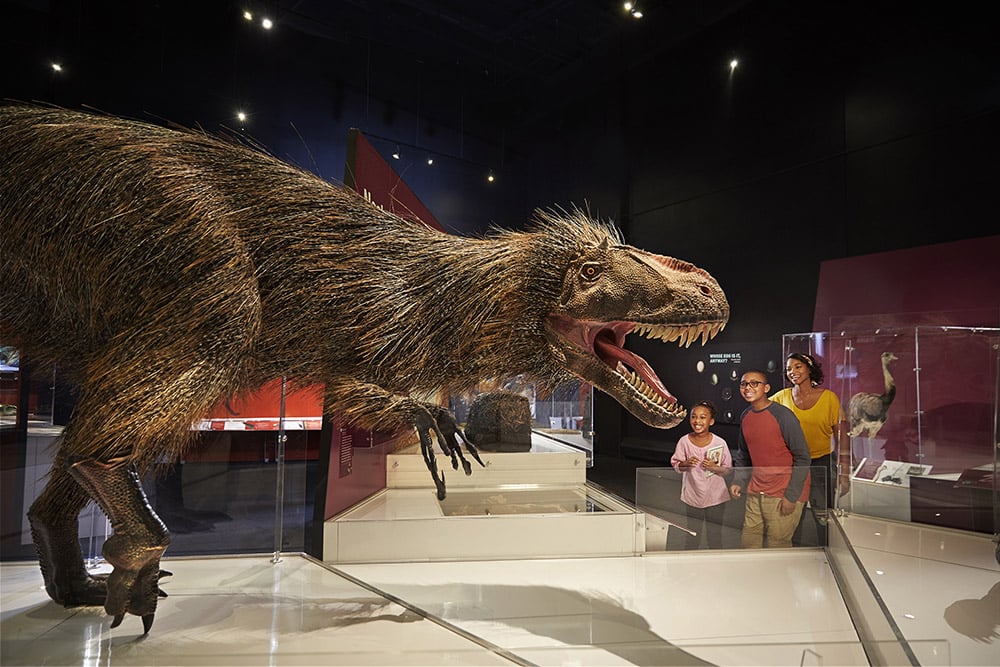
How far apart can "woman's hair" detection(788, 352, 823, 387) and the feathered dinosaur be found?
7.15 feet

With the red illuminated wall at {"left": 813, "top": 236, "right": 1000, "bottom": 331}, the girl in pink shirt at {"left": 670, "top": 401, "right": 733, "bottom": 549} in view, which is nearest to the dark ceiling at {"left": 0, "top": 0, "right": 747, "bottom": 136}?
the red illuminated wall at {"left": 813, "top": 236, "right": 1000, "bottom": 331}

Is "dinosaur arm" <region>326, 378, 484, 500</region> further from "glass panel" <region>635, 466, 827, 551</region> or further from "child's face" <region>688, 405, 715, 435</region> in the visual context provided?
"child's face" <region>688, 405, 715, 435</region>

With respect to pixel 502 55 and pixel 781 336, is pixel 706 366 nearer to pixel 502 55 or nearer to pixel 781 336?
pixel 781 336

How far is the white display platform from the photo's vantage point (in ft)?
8.47

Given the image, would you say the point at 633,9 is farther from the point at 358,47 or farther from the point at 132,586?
the point at 132,586

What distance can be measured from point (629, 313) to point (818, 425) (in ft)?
7.13

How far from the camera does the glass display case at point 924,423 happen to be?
243 cm

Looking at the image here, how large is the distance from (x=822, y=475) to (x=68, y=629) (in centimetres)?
281

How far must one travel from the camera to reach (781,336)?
14.1ft

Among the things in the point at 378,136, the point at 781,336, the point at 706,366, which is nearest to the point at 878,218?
the point at 781,336

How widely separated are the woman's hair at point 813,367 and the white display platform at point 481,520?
1552mm

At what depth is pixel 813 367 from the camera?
3.70 metres

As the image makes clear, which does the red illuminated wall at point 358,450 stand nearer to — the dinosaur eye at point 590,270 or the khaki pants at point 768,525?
the dinosaur eye at point 590,270

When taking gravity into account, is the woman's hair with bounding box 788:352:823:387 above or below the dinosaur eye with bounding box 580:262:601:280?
below
